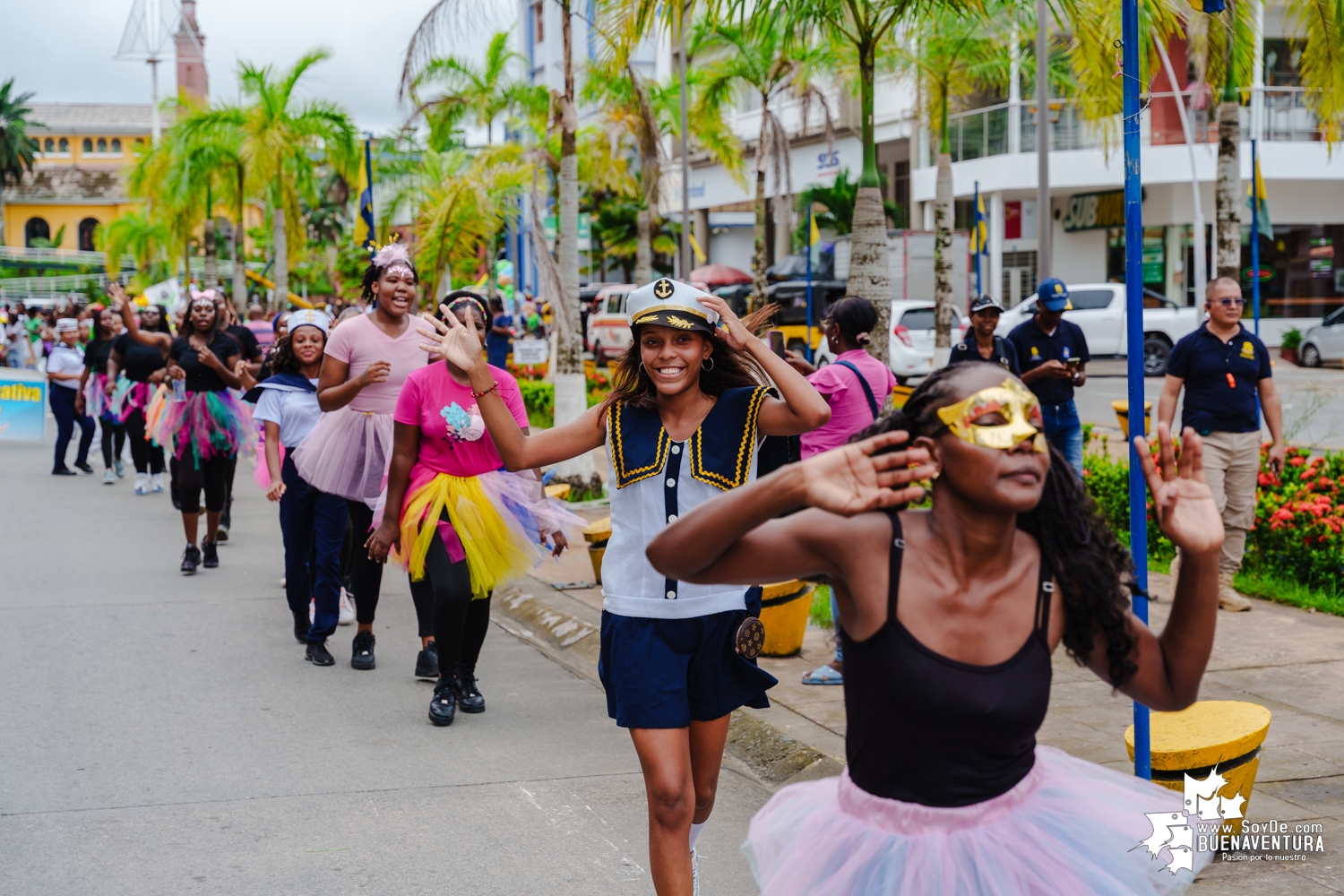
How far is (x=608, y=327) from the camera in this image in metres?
35.0

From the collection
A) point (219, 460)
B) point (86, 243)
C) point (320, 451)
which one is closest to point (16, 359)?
point (219, 460)

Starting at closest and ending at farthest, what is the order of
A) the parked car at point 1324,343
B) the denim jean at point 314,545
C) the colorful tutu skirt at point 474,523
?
the colorful tutu skirt at point 474,523 → the denim jean at point 314,545 → the parked car at point 1324,343

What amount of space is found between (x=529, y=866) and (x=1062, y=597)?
267cm

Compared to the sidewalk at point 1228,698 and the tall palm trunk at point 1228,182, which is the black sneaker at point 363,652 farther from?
the tall palm trunk at point 1228,182

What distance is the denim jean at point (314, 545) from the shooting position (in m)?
7.66

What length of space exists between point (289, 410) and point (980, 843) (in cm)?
656

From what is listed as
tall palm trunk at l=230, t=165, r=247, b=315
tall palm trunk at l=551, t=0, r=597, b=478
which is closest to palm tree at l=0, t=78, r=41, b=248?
tall palm trunk at l=230, t=165, r=247, b=315

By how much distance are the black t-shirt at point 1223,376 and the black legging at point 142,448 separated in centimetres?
920

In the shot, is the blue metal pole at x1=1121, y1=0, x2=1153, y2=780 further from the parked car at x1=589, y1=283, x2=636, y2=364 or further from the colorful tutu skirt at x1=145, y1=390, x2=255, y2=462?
the parked car at x1=589, y1=283, x2=636, y2=364

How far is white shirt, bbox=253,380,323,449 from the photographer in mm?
8281

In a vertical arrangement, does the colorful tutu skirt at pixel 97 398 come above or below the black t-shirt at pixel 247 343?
below

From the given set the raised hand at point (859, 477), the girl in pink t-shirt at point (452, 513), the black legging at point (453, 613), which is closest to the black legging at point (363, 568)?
the black legging at point (453, 613)

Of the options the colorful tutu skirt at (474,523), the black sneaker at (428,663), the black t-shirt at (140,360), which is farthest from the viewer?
the black t-shirt at (140,360)

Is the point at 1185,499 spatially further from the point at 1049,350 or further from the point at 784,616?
the point at 1049,350
